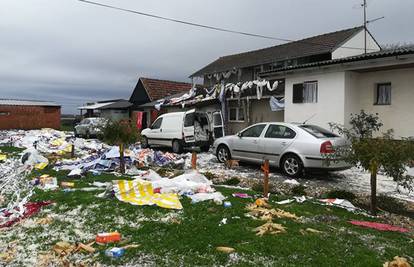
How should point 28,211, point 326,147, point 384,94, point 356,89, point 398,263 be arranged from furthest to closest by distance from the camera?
1. point 356,89
2. point 384,94
3. point 326,147
4. point 28,211
5. point 398,263

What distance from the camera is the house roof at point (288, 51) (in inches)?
923

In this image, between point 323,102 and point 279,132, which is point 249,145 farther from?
point 323,102

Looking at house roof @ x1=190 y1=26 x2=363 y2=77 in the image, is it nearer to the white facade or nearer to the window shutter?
the window shutter

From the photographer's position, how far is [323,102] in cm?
1627

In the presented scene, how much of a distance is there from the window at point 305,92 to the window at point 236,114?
611 centimetres

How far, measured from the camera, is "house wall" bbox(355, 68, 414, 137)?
14008 mm

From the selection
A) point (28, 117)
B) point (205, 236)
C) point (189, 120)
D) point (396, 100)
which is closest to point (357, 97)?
point (396, 100)

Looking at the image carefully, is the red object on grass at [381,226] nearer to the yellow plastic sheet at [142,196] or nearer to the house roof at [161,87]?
the yellow plastic sheet at [142,196]

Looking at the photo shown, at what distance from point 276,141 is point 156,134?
908 cm

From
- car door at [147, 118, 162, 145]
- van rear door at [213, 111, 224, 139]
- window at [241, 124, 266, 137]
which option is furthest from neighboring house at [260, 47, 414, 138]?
car door at [147, 118, 162, 145]

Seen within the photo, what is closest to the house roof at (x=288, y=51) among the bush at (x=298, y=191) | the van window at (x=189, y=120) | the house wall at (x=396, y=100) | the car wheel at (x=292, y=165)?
the house wall at (x=396, y=100)

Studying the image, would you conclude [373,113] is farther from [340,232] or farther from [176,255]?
[176,255]

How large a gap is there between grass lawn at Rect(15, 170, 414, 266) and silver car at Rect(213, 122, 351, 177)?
323cm

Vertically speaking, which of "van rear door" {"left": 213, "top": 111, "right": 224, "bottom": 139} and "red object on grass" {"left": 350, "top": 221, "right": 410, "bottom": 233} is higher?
"van rear door" {"left": 213, "top": 111, "right": 224, "bottom": 139}
